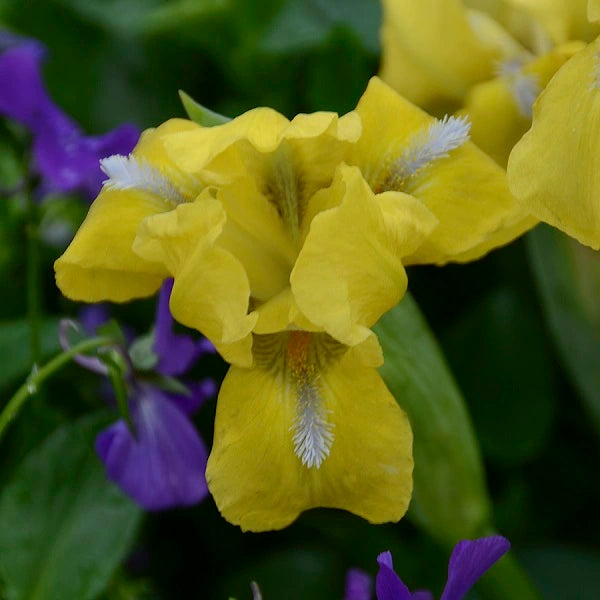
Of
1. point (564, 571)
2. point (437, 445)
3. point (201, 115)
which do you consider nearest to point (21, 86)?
point (201, 115)

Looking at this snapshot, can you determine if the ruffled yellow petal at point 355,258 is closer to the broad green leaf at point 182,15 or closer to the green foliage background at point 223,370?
the green foliage background at point 223,370

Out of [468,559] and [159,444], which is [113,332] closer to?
[159,444]

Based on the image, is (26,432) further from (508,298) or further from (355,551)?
(508,298)

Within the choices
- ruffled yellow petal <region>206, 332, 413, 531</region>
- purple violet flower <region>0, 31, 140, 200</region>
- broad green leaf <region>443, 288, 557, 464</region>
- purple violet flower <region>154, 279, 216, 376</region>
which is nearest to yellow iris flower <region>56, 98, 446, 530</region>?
ruffled yellow petal <region>206, 332, 413, 531</region>

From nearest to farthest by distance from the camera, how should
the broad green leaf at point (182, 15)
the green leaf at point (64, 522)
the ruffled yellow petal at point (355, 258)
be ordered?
the ruffled yellow petal at point (355, 258) < the green leaf at point (64, 522) < the broad green leaf at point (182, 15)

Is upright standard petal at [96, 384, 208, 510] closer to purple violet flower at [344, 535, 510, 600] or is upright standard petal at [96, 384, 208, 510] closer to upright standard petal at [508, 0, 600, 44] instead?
purple violet flower at [344, 535, 510, 600]

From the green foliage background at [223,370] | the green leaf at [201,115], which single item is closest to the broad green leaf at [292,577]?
the green foliage background at [223,370]
